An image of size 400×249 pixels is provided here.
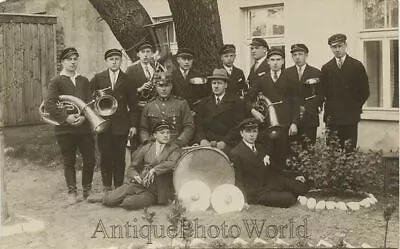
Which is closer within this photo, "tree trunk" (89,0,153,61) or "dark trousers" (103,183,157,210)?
"dark trousers" (103,183,157,210)

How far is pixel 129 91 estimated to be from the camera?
207 inches

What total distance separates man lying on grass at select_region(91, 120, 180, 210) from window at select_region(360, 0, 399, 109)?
186cm

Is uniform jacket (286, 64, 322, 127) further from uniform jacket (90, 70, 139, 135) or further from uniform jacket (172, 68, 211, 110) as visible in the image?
uniform jacket (90, 70, 139, 135)

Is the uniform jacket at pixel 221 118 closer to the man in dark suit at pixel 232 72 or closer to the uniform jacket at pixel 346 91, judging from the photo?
the man in dark suit at pixel 232 72

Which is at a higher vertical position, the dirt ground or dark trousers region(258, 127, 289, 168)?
dark trousers region(258, 127, 289, 168)

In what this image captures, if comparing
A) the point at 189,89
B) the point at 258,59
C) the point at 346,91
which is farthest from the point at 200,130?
the point at 346,91

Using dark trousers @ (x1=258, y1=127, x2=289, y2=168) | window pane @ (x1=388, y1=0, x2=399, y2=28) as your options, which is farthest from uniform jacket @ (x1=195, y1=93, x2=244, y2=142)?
window pane @ (x1=388, y1=0, x2=399, y2=28)

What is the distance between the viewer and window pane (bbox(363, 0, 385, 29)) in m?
5.04

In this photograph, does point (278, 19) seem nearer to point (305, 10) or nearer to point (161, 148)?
point (305, 10)

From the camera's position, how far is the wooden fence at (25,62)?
17.7 feet

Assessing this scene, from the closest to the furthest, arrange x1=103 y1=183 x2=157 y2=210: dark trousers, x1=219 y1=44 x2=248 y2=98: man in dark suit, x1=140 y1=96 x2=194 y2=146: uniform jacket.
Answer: x1=103 y1=183 x2=157 y2=210: dark trousers → x1=140 y1=96 x2=194 y2=146: uniform jacket → x1=219 y1=44 x2=248 y2=98: man in dark suit

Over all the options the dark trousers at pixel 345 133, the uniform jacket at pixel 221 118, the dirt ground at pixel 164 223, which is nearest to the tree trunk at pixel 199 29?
the uniform jacket at pixel 221 118

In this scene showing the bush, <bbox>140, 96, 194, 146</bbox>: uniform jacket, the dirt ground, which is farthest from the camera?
<bbox>140, 96, 194, 146</bbox>: uniform jacket

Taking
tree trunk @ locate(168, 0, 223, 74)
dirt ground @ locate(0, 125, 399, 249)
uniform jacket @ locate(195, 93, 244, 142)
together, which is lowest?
dirt ground @ locate(0, 125, 399, 249)
